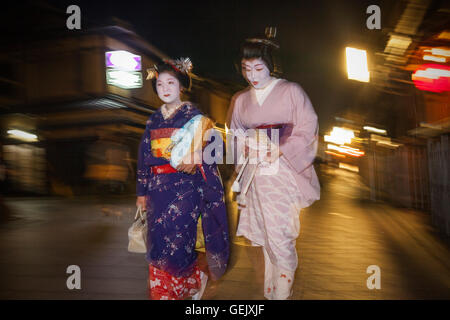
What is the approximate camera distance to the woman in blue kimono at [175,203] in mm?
2719

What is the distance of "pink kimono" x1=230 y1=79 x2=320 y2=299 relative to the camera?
9.04ft

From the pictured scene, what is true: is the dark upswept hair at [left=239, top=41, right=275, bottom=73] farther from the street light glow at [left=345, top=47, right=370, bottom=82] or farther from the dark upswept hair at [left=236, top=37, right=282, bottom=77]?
the street light glow at [left=345, top=47, right=370, bottom=82]

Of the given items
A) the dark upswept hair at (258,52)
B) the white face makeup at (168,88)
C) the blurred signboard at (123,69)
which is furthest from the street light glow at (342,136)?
the white face makeup at (168,88)

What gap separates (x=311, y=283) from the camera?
343 cm

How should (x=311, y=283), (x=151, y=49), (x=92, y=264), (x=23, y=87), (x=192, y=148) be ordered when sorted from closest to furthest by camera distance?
(x=192, y=148) < (x=311, y=283) < (x=92, y=264) < (x=23, y=87) < (x=151, y=49)

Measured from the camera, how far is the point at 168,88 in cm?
287

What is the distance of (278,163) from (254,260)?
1.99 metres

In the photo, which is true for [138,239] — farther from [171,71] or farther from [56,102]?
[56,102]

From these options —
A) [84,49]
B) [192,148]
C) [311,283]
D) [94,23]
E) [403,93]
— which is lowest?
[311,283]

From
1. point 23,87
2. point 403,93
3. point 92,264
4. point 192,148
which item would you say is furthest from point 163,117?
point 23,87

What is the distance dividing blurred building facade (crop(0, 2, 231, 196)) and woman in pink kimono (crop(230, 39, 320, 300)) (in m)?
11.4

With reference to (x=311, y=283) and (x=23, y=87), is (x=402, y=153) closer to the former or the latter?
(x=311, y=283)

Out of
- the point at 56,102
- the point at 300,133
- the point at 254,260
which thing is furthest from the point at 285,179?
the point at 56,102
